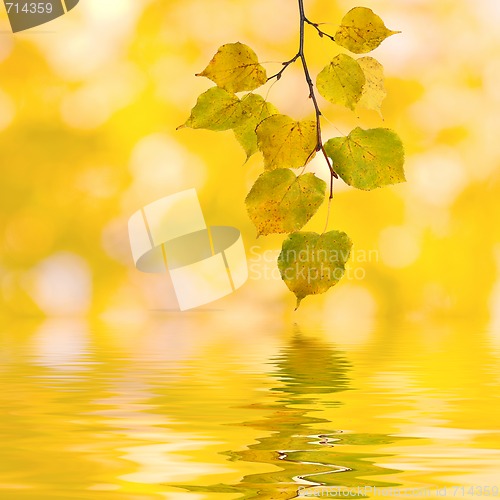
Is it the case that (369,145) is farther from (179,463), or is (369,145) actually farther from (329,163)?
(179,463)

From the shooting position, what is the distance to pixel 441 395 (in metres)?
0.93

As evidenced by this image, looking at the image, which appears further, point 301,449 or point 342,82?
point 301,449

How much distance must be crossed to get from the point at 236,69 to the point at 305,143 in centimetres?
3

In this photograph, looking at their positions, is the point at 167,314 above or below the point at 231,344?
above

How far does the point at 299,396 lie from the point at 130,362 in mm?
460

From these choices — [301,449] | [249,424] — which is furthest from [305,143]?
[249,424]

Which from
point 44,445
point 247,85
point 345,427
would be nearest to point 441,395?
point 345,427

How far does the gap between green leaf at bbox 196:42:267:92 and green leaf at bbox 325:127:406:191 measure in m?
0.03

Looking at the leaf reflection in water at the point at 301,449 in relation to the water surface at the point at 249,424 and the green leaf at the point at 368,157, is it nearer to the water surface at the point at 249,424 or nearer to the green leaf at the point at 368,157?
the water surface at the point at 249,424

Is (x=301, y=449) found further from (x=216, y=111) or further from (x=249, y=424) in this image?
(x=216, y=111)

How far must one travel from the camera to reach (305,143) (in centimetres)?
30

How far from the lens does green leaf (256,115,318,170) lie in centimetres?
30

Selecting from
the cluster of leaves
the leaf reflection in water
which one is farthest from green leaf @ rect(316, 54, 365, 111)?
the leaf reflection in water

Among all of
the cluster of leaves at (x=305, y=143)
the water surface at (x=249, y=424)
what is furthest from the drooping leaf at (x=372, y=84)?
the water surface at (x=249, y=424)
